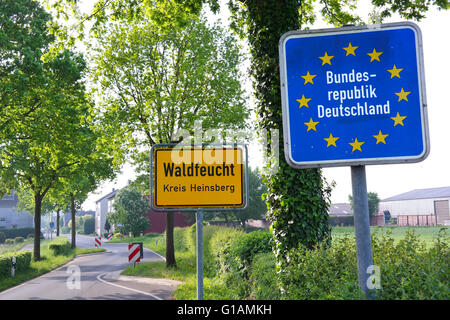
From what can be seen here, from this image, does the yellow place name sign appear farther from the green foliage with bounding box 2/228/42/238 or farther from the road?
the green foliage with bounding box 2/228/42/238

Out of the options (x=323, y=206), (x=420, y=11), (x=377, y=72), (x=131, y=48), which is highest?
(x=131, y=48)

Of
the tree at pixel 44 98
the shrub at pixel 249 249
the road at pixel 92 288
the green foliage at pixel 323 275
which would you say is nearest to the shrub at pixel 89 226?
the tree at pixel 44 98

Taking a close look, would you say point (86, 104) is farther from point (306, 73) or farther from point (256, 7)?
point (306, 73)

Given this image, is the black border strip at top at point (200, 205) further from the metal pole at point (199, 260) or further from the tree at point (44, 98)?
the tree at point (44, 98)

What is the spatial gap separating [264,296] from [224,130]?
1349cm

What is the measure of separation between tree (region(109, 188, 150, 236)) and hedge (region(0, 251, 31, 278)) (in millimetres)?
39337

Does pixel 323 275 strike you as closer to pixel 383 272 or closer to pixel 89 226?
pixel 383 272

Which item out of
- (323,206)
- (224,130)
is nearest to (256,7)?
(323,206)

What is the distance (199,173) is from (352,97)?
6.41 feet

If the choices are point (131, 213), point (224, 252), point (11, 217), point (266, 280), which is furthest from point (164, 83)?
point (11, 217)

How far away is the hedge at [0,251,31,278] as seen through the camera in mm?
17750

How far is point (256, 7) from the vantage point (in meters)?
6.23

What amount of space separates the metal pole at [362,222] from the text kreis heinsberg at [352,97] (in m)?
0.43
